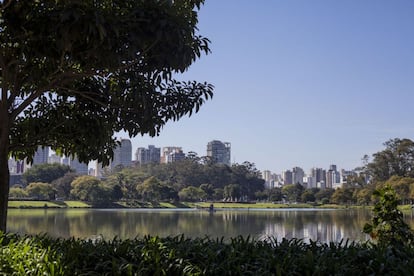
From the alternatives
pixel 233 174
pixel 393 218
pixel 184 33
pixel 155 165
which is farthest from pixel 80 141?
pixel 155 165

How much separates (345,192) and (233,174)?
79.5 feet

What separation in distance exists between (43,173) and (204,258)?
252 ft

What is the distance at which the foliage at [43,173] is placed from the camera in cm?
7588

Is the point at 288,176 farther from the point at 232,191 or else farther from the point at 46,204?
the point at 46,204

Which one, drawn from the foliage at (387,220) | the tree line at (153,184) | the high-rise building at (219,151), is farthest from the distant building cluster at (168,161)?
the foliage at (387,220)

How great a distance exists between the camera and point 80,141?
Answer: 6.75m

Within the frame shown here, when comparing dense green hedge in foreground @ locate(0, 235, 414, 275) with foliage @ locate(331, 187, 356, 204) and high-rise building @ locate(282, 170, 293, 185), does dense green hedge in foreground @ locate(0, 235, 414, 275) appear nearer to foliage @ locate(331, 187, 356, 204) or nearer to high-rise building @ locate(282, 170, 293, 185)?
foliage @ locate(331, 187, 356, 204)

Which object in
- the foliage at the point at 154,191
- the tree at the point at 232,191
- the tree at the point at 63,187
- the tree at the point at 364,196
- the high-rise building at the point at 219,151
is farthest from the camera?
the high-rise building at the point at 219,151

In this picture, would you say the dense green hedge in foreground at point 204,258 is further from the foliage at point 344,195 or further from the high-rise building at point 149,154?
the high-rise building at point 149,154

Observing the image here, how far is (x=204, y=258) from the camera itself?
3.60m

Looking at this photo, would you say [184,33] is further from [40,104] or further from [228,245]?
[40,104]

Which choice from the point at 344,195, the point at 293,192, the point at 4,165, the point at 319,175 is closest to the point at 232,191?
the point at 293,192

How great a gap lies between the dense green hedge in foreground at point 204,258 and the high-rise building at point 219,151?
129 meters

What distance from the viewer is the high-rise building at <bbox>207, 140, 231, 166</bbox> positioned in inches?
5276
